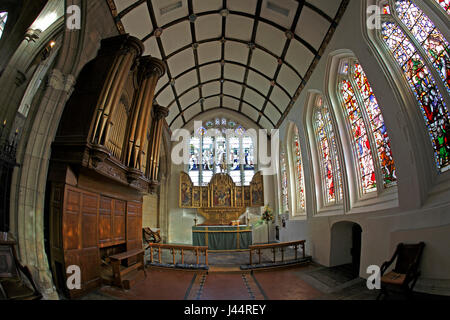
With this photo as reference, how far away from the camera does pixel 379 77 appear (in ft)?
15.9

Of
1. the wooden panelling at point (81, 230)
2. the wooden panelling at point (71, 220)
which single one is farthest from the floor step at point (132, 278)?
the wooden panelling at point (71, 220)

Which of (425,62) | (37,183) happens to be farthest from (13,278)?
(425,62)

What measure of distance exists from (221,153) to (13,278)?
38.4ft

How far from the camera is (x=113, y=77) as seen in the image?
4793 mm

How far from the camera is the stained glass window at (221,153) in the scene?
14.0 m

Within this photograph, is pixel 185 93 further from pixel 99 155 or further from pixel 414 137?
pixel 414 137

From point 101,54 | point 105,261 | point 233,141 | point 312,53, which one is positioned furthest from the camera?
point 233,141

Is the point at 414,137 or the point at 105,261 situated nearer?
the point at 414,137

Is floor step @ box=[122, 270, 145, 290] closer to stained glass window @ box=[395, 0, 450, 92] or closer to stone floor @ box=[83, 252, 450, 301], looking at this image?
stone floor @ box=[83, 252, 450, 301]

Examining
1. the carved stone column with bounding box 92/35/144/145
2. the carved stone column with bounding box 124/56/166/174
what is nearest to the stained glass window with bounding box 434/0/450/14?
the carved stone column with bounding box 92/35/144/145

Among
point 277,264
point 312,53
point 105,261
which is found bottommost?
point 277,264

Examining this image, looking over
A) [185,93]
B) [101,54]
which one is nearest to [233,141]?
[185,93]

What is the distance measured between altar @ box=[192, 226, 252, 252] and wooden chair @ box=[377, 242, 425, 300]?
6415mm

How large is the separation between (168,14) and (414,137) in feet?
22.6
